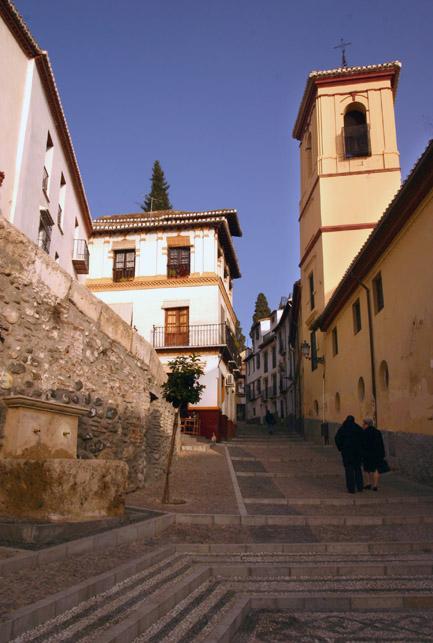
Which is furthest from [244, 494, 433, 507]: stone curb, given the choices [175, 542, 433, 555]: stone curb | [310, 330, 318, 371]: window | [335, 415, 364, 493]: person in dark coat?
[310, 330, 318, 371]: window

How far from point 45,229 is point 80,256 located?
4.78 metres

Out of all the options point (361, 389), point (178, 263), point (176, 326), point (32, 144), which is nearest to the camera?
point (361, 389)

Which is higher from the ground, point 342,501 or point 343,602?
point 342,501

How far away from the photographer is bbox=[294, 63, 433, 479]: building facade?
10.9 m

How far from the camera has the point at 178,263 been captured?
86.7 ft

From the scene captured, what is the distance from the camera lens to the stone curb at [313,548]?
20.0 feet

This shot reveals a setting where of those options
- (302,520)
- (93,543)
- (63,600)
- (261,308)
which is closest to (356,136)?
(302,520)

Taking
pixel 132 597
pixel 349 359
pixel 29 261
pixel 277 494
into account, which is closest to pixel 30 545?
pixel 132 597

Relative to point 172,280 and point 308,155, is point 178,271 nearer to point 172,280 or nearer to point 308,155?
point 172,280

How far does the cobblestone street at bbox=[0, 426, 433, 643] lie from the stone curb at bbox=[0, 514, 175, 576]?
0.5 inches

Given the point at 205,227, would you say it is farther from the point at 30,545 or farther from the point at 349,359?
the point at 30,545

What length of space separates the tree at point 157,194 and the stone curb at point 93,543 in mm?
35365

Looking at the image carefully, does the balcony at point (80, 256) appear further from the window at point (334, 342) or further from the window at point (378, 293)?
the window at point (378, 293)

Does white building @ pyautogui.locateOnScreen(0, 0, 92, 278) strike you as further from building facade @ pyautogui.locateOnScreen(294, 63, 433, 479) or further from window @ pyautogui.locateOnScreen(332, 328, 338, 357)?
window @ pyautogui.locateOnScreen(332, 328, 338, 357)
